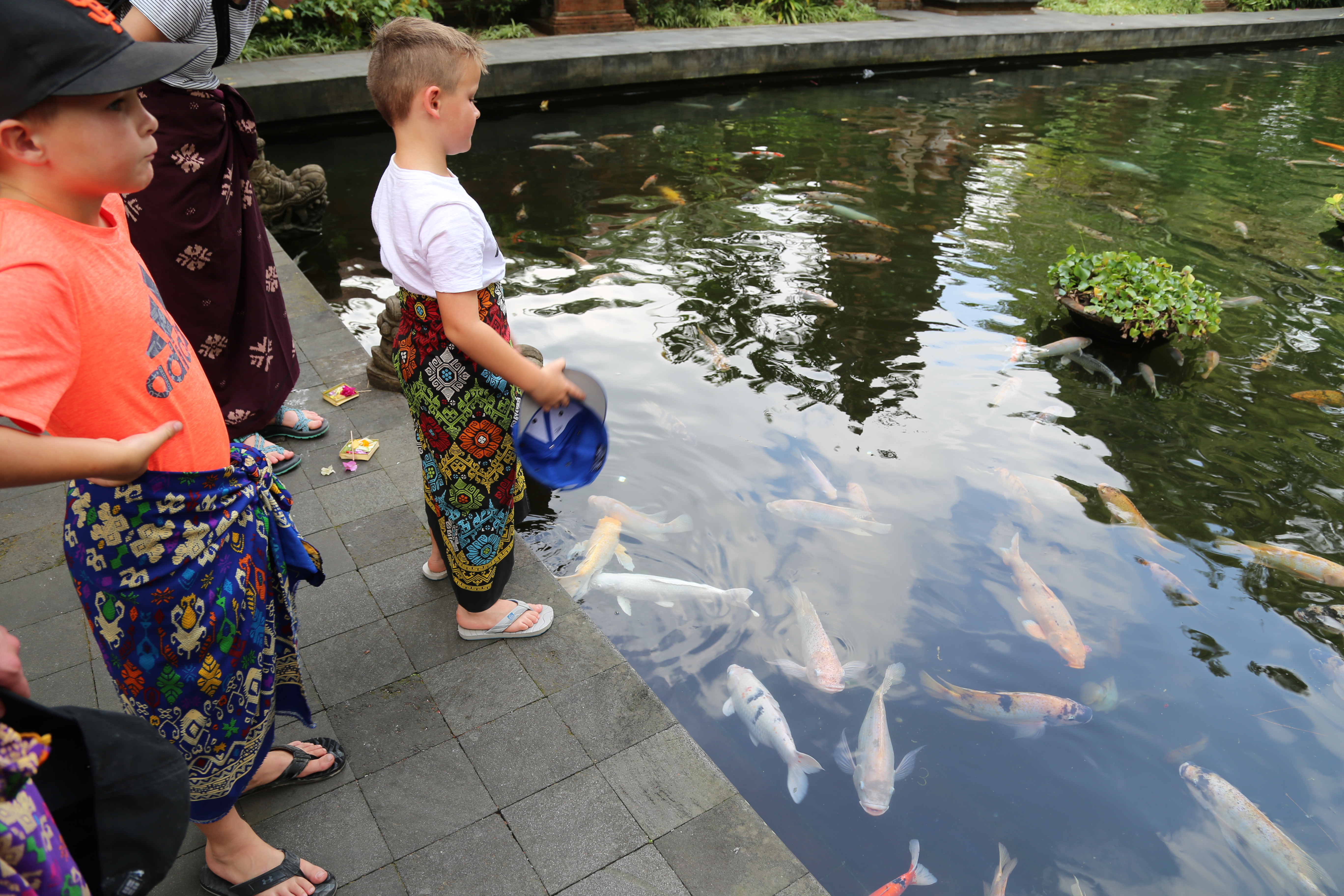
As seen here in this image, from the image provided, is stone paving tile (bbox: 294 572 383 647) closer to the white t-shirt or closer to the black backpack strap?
the white t-shirt

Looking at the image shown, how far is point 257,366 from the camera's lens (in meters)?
2.88

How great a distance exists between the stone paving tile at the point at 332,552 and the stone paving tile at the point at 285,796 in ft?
2.43

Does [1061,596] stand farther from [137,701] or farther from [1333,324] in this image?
[1333,324]

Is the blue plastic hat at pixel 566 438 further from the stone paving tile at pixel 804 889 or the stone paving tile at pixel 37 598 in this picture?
the stone paving tile at pixel 37 598

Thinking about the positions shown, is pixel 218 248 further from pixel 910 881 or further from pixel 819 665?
pixel 910 881

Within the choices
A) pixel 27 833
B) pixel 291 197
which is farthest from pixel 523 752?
pixel 291 197

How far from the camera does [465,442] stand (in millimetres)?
2271

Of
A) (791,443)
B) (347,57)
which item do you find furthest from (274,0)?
(347,57)

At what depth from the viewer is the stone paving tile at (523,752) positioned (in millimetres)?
2195

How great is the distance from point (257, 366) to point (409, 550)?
34.1 inches

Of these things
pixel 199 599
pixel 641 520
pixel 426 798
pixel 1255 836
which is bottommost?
pixel 1255 836

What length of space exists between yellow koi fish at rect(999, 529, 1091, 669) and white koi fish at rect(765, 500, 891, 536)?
0.62 metres

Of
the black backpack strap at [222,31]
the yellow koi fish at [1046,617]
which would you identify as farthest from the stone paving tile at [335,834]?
the yellow koi fish at [1046,617]

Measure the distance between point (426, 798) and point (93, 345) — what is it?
1431mm
